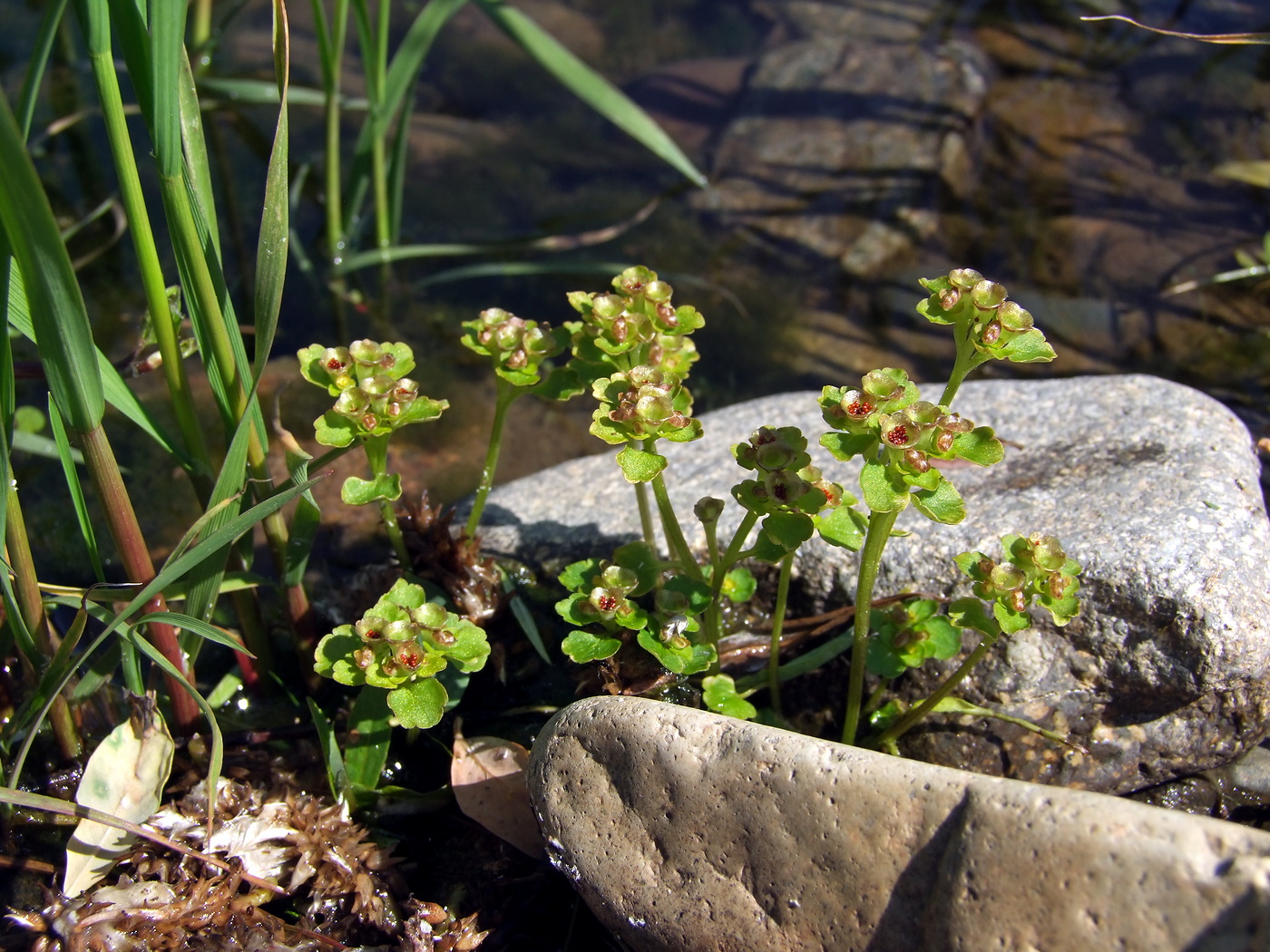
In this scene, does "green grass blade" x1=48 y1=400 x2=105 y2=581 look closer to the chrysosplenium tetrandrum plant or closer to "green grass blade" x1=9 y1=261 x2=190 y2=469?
"green grass blade" x1=9 y1=261 x2=190 y2=469

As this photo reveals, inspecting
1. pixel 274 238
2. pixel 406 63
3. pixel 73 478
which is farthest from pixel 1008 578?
pixel 406 63

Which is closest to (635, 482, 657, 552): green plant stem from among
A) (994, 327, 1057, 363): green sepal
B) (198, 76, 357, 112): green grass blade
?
(994, 327, 1057, 363): green sepal

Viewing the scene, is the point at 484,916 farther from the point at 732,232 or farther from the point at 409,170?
the point at 409,170

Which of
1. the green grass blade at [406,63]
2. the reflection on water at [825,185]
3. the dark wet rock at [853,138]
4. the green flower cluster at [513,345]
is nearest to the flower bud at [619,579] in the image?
the green flower cluster at [513,345]

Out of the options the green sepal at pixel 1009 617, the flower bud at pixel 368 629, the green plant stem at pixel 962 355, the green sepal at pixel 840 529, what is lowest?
the flower bud at pixel 368 629

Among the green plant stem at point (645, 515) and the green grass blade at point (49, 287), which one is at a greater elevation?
the green grass blade at point (49, 287)

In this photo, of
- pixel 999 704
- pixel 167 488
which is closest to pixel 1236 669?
pixel 999 704

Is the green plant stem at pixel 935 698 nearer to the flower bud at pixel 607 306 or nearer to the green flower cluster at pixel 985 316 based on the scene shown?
the green flower cluster at pixel 985 316
